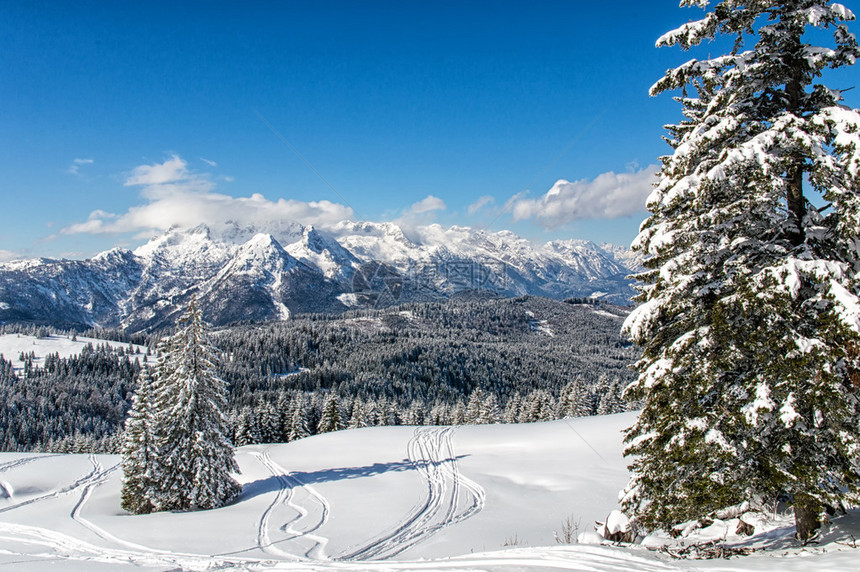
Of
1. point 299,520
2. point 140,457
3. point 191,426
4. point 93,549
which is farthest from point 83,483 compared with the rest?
point 93,549

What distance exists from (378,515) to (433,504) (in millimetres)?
2830

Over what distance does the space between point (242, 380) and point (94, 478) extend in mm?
125028

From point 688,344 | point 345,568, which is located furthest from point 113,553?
point 688,344

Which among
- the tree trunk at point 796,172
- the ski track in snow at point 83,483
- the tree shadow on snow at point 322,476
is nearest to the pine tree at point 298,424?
the ski track in snow at point 83,483

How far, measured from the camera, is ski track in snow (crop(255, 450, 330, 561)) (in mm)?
15469

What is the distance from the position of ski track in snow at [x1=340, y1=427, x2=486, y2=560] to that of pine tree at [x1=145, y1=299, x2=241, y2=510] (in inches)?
444

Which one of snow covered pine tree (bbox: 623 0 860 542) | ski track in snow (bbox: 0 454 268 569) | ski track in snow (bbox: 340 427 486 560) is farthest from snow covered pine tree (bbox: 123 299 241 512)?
snow covered pine tree (bbox: 623 0 860 542)

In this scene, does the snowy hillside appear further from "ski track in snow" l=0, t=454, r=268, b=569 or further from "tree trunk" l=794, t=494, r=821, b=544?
"tree trunk" l=794, t=494, r=821, b=544

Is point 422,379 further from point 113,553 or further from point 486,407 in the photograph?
point 113,553

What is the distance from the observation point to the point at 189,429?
2517 centimetres

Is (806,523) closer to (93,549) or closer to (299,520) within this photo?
(299,520)

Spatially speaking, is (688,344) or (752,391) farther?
(688,344)

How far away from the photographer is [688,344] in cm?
833

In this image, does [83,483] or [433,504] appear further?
[83,483]
